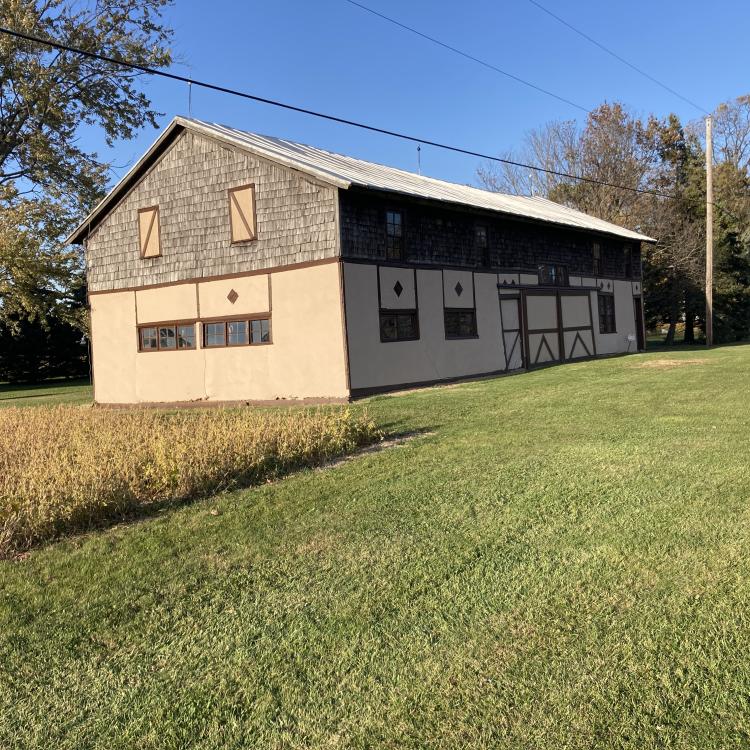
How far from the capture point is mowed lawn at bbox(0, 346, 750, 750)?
9.03 feet

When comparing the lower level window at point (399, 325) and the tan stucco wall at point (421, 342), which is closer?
the tan stucco wall at point (421, 342)

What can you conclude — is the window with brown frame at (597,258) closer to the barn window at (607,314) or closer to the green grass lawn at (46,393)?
the barn window at (607,314)

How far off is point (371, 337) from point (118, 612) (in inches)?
517

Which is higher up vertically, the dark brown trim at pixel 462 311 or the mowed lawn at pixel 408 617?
the dark brown trim at pixel 462 311

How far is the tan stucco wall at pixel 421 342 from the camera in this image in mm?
16453

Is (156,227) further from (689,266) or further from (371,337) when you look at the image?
(689,266)

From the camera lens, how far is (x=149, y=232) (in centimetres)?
1972

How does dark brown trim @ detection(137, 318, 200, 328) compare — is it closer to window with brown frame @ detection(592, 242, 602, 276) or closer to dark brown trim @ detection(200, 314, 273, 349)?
dark brown trim @ detection(200, 314, 273, 349)

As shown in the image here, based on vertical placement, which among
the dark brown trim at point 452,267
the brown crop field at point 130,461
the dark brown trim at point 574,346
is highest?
the dark brown trim at point 452,267

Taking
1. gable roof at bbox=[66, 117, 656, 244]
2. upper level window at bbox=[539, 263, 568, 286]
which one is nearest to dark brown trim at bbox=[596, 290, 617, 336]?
upper level window at bbox=[539, 263, 568, 286]

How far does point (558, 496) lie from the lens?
5871 mm

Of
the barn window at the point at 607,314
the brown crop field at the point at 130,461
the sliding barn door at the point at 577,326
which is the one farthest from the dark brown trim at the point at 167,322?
the barn window at the point at 607,314

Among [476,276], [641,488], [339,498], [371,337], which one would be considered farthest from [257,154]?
[641,488]

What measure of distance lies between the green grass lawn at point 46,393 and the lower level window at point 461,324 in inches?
491
